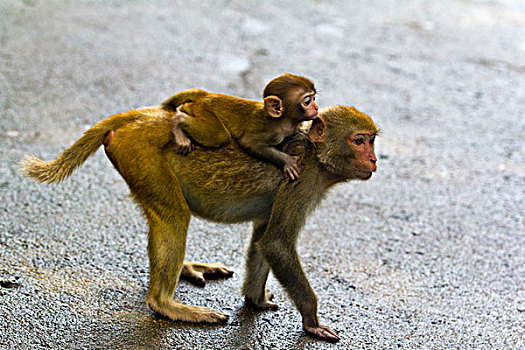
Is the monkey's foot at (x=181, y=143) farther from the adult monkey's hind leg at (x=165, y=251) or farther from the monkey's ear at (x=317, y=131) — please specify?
the monkey's ear at (x=317, y=131)

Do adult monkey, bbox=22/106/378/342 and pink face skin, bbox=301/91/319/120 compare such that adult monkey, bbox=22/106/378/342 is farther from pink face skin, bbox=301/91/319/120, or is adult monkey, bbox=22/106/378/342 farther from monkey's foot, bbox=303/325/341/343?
pink face skin, bbox=301/91/319/120

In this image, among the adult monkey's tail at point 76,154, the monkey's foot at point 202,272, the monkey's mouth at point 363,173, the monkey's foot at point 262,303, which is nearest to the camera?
the adult monkey's tail at point 76,154

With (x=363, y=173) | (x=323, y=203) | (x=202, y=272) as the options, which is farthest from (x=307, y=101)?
(x=323, y=203)

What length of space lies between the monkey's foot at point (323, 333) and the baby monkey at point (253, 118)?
90 cm

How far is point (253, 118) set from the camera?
3494 millimetres

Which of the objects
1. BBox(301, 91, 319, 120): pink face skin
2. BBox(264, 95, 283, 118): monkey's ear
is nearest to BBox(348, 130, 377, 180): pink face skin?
BBox(301, 91, 319, 120): pink face skin

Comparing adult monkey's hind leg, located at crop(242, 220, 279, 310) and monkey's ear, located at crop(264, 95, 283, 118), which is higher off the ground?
monkey's ear, located at crop(264, 95, 283, 118)

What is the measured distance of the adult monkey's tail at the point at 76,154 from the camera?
3.52 meters

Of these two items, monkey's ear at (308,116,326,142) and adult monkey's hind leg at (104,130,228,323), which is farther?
monkey's ear at (308,116,326,142)

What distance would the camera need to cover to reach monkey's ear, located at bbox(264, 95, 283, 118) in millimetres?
3400

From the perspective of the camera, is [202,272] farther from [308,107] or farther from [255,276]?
[308,107]

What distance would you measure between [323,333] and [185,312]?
→ 821mm

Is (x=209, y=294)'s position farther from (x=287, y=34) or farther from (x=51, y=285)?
(x=287, y=34)

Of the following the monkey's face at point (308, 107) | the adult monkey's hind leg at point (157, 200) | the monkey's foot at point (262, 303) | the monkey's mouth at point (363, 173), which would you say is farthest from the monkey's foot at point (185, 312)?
the monkey's face at point (308, 107)
